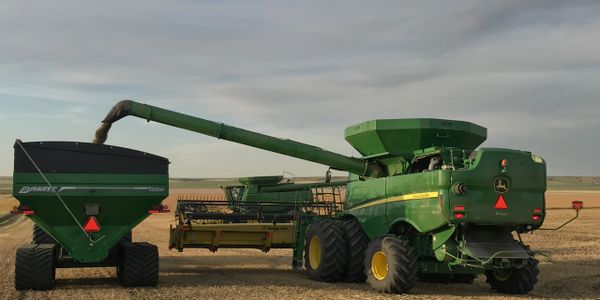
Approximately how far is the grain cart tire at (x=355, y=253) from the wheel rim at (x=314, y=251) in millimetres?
733

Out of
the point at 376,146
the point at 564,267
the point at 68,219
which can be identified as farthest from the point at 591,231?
the point at 68,219

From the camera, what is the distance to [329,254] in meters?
11.5

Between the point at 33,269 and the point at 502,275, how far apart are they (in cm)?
799

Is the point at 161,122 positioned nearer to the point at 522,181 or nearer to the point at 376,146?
the point at 376,146

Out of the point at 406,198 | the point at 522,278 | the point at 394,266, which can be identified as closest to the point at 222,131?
the point at 406,198

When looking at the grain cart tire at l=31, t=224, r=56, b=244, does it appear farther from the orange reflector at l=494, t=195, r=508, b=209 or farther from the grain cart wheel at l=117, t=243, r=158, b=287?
the orange reflector at l=494, t=195, r=508, b=209

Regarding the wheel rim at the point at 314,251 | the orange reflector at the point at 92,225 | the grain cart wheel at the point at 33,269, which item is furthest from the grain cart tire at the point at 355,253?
the grain cart wheel at the point at 33,269

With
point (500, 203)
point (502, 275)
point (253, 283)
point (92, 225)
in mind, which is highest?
point (500, 203)

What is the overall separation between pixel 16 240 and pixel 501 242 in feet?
63.9

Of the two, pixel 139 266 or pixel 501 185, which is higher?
pixel 501 185

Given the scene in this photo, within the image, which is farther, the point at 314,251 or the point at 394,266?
the point at 314,251

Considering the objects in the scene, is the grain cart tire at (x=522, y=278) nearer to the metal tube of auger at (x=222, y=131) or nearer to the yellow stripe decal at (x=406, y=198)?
the yellow stripe decal at (x=406, y=198)

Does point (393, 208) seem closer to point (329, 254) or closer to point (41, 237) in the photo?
Answer: point (329, 254)

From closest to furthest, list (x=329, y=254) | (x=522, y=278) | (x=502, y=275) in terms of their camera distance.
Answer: (x=522, y=278), (x=502, y=275), (x=329, y=254)
